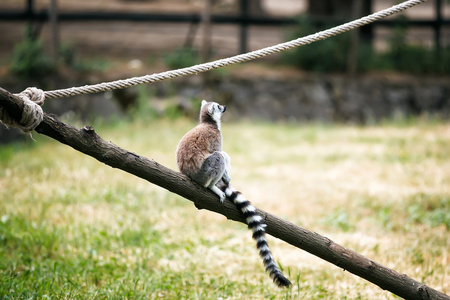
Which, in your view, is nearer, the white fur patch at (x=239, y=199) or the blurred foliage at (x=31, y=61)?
the white fur patch at (x=239, y=199)

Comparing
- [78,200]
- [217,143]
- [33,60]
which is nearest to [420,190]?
[217,143]

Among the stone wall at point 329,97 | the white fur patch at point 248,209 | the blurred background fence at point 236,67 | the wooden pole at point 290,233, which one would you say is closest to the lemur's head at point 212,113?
the wooden pole at point 290,233

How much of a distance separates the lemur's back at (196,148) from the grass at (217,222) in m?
0.89

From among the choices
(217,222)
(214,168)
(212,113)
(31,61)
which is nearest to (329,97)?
(31,61)

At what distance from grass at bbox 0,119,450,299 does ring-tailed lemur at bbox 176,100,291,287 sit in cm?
69

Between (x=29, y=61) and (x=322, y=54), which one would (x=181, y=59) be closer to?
(x=29, y=61)

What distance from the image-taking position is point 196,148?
3062mm

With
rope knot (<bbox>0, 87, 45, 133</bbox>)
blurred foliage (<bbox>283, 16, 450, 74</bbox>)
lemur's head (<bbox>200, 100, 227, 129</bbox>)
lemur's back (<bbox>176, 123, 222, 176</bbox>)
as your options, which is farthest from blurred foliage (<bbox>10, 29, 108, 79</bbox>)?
rope knot (<bbox>0, 87, 45, 133</bbox>)

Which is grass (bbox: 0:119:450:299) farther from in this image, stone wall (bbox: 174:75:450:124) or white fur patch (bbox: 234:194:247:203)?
stone wall (bbox: 174:75:450:124)

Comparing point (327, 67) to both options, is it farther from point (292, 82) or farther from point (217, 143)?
point (217, 143)

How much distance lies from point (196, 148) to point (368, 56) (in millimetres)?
10810

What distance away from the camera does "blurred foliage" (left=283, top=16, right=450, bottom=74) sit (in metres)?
12.2

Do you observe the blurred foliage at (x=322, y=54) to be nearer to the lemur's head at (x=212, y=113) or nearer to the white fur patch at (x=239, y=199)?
the lemur's head at (x=212, y=113)

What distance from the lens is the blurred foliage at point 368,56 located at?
1218 centimetres
